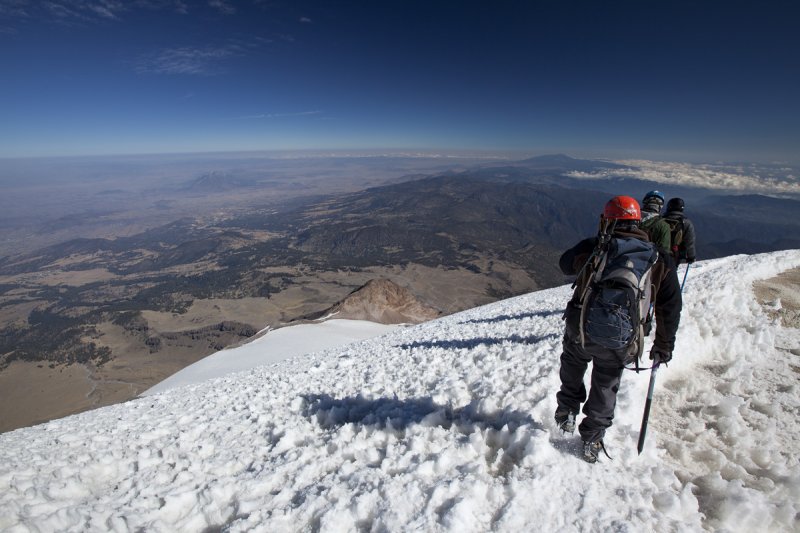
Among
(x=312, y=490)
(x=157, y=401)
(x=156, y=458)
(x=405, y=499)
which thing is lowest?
Answer: (x=157, y=401)

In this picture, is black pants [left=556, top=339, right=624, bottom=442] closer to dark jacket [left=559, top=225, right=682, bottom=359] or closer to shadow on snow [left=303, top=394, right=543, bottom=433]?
dark jacket [left=559, top=225, right=682, bottom=359]

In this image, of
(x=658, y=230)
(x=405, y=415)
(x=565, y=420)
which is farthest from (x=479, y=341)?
(x=565, y=420)

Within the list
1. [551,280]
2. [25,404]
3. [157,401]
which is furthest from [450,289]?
[157,401]

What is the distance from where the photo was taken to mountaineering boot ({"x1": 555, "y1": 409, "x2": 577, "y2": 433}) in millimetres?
4766

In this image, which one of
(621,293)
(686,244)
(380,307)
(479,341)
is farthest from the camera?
(380,307)

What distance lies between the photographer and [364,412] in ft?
22.2

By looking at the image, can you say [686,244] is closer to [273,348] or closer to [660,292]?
[660,292]

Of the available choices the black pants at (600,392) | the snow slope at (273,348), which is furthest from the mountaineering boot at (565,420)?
the snow slope at (273,348)

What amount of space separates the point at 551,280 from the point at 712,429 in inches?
8301

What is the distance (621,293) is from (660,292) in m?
0.89

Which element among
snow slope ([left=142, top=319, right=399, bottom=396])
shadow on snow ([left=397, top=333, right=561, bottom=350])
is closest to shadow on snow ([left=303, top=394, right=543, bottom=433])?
shadow on snow ([left=397, top=333, right=561, bottom=350])

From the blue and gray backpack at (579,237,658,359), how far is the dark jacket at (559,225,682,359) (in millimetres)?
203

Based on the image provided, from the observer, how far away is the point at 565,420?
4820mm

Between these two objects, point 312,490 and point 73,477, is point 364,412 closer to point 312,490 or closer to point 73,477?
point 312,490
